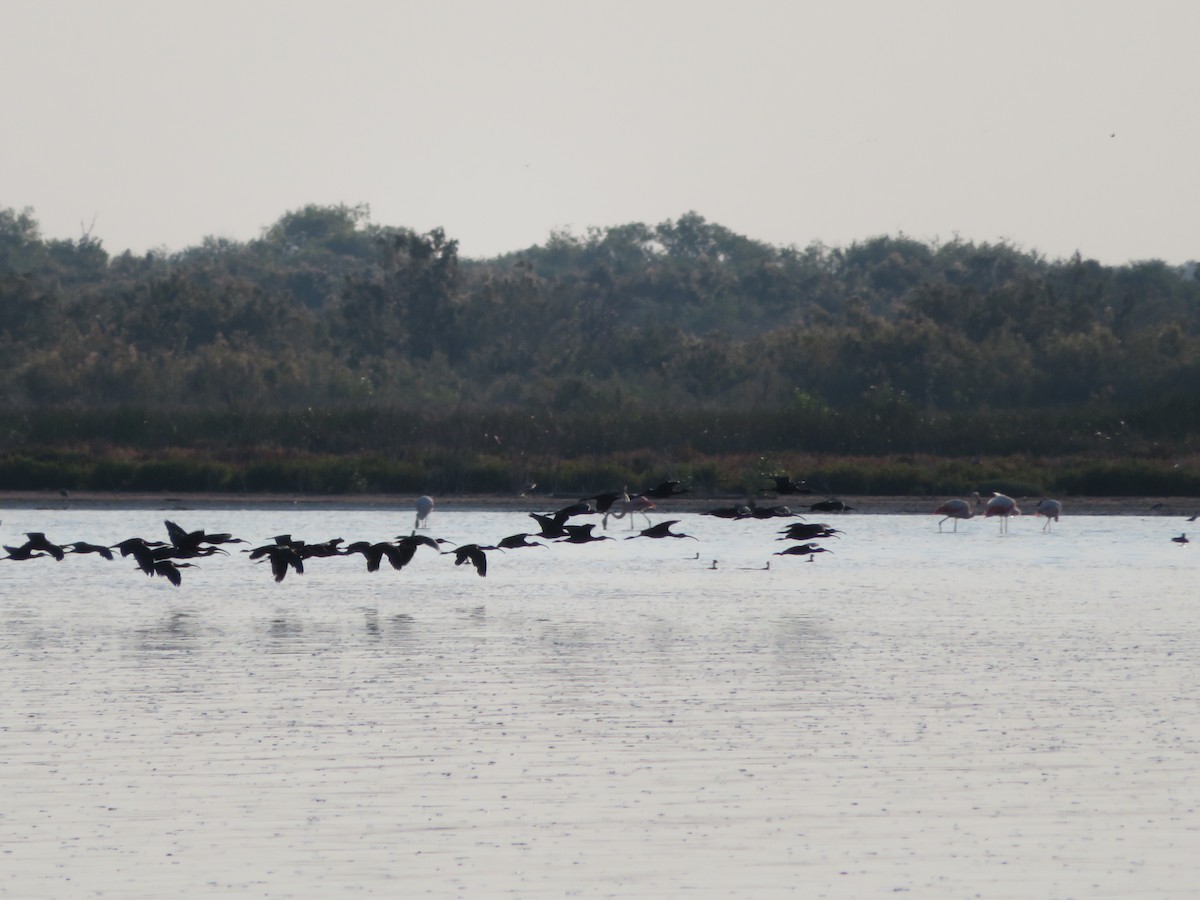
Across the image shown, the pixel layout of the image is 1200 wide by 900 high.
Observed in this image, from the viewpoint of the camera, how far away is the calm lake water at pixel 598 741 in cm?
859

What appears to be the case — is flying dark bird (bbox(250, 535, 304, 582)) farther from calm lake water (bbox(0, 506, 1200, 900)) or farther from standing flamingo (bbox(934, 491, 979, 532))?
standing flamingo (bbox(934, 491, 979, 532))

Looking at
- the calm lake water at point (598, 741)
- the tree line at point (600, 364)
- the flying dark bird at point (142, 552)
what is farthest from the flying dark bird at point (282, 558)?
the tree line at point (600, 364)

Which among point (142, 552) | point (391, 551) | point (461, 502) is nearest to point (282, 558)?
point (391, 551)

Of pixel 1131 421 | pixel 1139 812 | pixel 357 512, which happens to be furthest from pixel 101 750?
pixel 1131 421

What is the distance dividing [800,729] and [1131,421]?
3205cm

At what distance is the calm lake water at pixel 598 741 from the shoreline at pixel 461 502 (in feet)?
48.3

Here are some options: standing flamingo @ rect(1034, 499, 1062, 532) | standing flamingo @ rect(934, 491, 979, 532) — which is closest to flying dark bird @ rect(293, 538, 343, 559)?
standing flamingo @ rect(934, 491, 979, 532)

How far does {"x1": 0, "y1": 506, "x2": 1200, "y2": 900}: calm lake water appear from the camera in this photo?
28.2 feet

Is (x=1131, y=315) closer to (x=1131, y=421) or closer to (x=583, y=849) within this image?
(x=1131, y=421)

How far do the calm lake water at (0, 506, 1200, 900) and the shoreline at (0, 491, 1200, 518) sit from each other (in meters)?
14.7

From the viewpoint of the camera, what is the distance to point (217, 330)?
6184 cm

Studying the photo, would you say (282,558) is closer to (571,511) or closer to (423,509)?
(571,511)

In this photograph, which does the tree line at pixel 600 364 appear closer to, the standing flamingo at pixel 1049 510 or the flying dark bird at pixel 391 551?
the standing flamingo at pixel 1049 510

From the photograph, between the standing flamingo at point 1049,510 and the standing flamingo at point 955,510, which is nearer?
the standing flamingo at point 955,510
